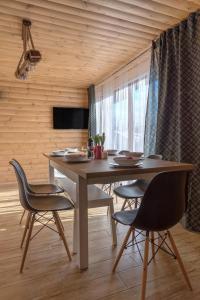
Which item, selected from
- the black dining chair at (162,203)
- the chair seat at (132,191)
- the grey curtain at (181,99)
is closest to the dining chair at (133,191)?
the chair seat at (132,191)

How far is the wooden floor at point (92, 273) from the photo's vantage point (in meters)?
1.60

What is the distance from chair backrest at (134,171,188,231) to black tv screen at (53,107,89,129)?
14.6 ft

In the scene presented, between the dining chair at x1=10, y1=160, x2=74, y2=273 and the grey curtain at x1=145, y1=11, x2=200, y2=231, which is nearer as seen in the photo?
the dining chair at x1=10, y1=160, x2=74, y2=273

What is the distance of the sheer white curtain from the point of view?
3.63 m

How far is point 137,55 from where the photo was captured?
360 cm

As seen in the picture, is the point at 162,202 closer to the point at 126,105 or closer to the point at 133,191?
the point at 133,191

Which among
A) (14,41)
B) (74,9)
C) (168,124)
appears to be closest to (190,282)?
(168,124)

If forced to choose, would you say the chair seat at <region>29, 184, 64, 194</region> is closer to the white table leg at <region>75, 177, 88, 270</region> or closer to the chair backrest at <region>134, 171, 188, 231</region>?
the white table leg at <region>75, 177, 88, 270</region>

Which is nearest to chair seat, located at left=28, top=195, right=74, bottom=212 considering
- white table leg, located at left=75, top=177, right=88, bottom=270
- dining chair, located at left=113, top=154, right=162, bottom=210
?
white table leg, located at left=75, top=177, right=88, bottom=270

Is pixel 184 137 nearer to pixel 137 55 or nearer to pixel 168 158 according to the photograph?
pixel 168 158

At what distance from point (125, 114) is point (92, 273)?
2.91 meters

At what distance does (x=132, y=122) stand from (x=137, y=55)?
3.56 feet

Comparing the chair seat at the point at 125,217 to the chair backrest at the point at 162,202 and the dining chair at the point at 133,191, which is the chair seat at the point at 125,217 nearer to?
the chair backrest at the point at 162,202

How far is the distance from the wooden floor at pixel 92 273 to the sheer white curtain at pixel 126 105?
189 centimetres
